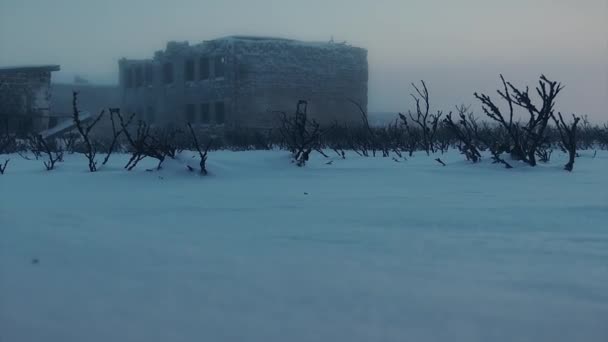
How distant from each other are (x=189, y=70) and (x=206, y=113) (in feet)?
6.71

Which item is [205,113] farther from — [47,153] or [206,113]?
[47,153]

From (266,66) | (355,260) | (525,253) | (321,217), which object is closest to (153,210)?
(321,217)

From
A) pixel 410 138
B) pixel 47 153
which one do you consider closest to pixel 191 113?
pixel 47 153

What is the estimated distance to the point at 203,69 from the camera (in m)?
24.6

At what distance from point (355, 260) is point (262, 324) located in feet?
1.96

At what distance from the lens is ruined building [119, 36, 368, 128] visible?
2267 cm

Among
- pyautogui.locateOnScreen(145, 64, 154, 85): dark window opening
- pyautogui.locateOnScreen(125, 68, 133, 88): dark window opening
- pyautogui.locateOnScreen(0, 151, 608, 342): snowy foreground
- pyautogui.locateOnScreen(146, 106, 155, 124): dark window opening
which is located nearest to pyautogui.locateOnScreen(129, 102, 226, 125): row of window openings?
pyautogui.locateOnScreen(146, 106, 155, 124): dark window opening

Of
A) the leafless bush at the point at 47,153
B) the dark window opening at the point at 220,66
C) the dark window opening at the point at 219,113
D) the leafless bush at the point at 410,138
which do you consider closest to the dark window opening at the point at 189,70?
the dark window opening at the point at 220,66

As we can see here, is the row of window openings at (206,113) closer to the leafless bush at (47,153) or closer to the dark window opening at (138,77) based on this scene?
the dark window opening at (138,77)

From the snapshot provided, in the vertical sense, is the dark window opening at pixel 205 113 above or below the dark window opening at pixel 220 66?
below

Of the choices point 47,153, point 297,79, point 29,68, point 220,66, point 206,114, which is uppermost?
point 220,66

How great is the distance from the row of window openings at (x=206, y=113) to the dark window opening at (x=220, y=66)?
40.9 inches

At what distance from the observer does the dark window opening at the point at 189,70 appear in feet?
82.6

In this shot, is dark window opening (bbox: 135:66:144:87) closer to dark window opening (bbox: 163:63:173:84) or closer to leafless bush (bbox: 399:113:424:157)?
dark window opening (bbox: 163:63:173:84)
